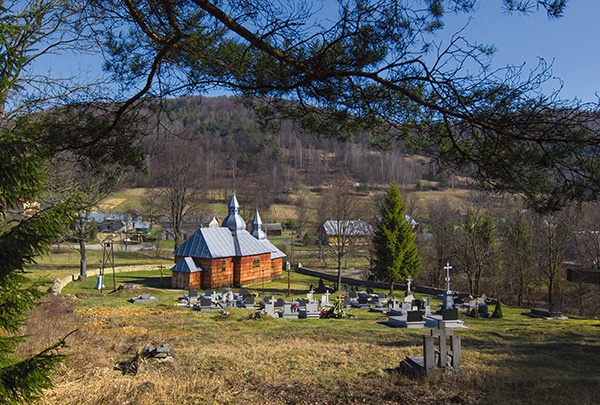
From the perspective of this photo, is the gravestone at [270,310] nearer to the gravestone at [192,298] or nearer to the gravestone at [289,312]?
the gravestone at [289,312]

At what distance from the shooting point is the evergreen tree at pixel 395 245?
100ft

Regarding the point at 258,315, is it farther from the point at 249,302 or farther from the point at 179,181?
the point at 179,181

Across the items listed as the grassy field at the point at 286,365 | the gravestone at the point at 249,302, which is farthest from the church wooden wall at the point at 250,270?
the grassy field at the point at 286,365

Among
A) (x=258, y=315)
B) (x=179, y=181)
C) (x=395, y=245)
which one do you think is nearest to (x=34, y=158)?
(x=258, y=315)

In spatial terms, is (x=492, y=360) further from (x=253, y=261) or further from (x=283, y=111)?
(x=253, y=261)

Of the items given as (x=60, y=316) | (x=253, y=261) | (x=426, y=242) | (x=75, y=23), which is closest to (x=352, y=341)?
(x=60, y=316)

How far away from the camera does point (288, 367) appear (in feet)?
29.2

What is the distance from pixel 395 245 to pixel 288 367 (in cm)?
2289

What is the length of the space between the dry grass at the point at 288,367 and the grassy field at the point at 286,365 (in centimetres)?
2

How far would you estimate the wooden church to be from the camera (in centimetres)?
3022

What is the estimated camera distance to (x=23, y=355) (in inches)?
→ 312

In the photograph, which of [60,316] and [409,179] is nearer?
[60,316]

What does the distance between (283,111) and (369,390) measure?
4.61 meters

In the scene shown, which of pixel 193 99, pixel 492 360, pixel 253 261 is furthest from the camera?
pixel 253 261
